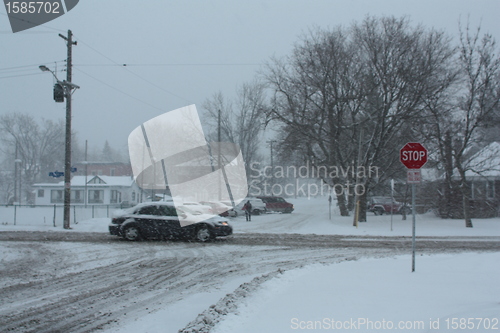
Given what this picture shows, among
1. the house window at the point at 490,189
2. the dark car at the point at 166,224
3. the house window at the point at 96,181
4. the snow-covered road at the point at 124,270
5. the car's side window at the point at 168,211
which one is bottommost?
the snow-covered road at the point at 124,270

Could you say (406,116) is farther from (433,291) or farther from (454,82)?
(433,291)

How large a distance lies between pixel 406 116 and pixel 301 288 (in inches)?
813

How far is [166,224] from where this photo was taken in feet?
55.9

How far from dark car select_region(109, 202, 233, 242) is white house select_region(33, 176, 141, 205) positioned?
142ft

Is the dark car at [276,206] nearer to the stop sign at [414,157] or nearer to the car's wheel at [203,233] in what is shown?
the car's wheel at [203,233]

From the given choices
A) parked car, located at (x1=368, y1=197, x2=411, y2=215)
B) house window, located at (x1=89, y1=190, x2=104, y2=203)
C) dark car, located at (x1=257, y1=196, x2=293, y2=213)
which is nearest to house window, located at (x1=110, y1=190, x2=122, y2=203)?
house window, located at (x1=89, y1=190, x2=104, y2=203)

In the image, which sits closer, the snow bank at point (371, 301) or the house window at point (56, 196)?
the snow bank at point (371, 301)

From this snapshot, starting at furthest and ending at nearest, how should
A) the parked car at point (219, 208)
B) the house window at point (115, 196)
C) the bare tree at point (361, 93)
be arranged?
the house window at point (115, 196) < the parked car at point (219, 208) < the bare tree at point (361, 93)

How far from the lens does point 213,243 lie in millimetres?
16516

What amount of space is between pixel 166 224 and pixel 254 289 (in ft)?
31.0

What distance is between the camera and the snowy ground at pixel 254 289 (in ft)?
20.2

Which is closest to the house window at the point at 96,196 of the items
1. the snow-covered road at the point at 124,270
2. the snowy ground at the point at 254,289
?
the snow-covered road at the point at 124,270

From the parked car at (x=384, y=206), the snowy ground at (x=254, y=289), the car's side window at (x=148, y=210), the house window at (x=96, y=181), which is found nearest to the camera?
the snowy ground at (x=254, y=289)

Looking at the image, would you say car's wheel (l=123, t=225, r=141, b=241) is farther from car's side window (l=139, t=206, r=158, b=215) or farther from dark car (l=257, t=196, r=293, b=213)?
dark car (l=257, t=196, r=293, b=213)
